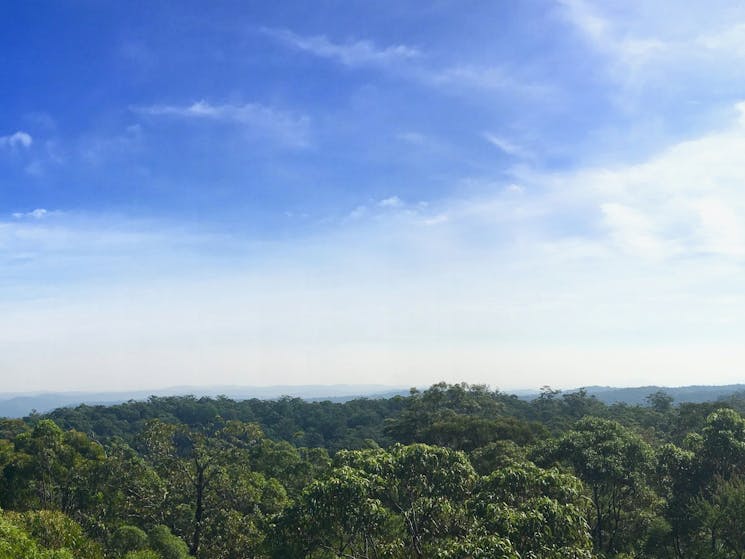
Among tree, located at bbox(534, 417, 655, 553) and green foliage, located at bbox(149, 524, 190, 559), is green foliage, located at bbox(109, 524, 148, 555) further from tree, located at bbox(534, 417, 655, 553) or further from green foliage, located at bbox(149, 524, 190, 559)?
tree, located at bbox(534, 417, 655, 553)

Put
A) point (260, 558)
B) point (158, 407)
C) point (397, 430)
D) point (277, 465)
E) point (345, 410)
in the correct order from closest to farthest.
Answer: point (260, 558) → point (277, 465) → point (397, 430) → point (345, 410) → point (158, 407)

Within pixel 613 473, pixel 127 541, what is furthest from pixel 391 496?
pixel 613 473

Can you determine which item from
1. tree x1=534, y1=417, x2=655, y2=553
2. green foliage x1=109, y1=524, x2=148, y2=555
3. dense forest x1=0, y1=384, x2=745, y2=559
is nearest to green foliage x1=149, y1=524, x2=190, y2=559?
dense forest x1=0, y1=384, x2=745, y2=559

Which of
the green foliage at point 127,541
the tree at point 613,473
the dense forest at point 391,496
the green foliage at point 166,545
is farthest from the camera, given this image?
the tree at point 613,473

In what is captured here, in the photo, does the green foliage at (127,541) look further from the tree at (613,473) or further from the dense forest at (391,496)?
the tree at (613,473)

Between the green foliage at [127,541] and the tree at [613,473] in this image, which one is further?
the tree at [613,473]

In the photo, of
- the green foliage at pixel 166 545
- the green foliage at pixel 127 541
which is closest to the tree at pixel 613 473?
the green foliage at pixel 166 545

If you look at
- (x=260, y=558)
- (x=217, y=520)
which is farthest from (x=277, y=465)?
(x=260, y=558)

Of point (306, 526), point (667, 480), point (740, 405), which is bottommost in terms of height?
point (740, 405)

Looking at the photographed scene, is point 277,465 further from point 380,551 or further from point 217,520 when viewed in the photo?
point 380,551
